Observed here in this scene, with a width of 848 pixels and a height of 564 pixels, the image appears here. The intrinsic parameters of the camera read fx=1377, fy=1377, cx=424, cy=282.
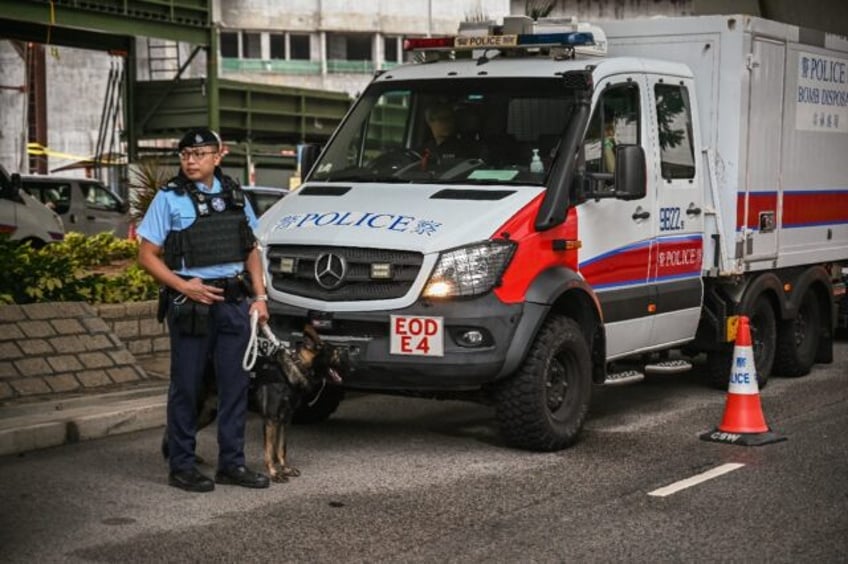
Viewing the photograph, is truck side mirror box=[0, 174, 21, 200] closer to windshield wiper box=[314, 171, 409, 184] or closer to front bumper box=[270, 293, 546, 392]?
→ windshield wiper box=[314, 171, 409, 184]

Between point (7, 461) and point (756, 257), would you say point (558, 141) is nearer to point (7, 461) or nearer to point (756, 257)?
point (756, 257)

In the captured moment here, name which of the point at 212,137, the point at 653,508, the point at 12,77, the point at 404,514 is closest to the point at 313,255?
the point at 212,137

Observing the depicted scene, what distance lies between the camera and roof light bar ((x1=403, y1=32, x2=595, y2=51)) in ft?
31.7

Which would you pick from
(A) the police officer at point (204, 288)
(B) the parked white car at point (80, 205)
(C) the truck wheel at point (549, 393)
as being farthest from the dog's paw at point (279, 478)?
(B) the parked white car at point (80, 205)

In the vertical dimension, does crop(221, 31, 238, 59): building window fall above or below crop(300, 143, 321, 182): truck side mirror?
above

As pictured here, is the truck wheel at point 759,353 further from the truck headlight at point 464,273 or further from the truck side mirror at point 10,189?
the truck side mirror at point 10,189

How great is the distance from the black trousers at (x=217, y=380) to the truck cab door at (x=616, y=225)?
260 centimetres

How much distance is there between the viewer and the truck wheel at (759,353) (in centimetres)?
1152

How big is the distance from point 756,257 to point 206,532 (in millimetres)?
6047

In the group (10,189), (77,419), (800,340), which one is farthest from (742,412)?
(10,189)

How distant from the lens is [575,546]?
6.52 meters

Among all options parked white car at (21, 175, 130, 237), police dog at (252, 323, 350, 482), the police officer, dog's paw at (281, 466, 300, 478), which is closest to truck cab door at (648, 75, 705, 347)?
police dog at (252, 323, 350, 482)

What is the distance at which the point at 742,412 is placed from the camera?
30.3ft

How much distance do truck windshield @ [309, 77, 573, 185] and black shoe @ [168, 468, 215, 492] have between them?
8.67ft
